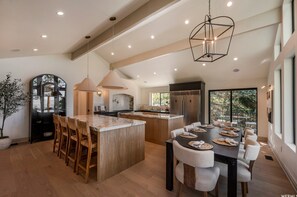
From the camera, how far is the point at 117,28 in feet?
12.5

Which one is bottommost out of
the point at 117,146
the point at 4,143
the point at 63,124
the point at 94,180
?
the point at 94,180

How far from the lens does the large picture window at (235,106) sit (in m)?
6.21

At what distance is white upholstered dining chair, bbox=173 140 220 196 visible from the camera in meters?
1.77

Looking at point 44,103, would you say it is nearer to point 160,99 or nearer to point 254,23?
point 160,99

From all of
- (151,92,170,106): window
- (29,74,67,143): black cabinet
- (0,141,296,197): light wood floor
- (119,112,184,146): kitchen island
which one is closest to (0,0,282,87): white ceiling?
(29,74,67,143): black cabinet

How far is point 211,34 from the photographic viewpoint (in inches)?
175

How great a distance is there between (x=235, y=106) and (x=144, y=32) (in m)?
5.00

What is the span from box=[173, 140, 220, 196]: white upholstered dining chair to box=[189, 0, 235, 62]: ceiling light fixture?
140 centimetres

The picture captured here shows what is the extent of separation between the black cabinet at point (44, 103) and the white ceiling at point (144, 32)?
1027 mm

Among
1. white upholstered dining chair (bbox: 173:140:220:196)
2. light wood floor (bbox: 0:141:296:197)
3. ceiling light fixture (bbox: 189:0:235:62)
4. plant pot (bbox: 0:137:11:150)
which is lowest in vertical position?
light wood floor (bbox: 0:141:296:197)

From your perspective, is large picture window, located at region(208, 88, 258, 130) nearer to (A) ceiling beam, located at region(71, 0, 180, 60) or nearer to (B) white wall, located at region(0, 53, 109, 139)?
(A) ceiling beam, located at region(71, 0, 180, 60)

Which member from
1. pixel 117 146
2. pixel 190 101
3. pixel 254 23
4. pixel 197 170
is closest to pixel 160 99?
pixel 190 101

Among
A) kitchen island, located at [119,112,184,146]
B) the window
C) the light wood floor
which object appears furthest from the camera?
the window

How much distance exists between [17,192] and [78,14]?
10.4 ft
